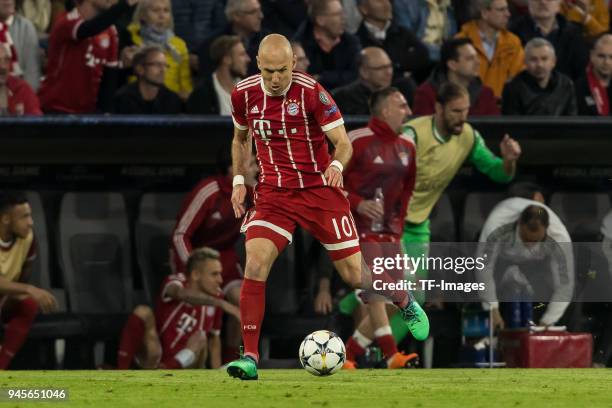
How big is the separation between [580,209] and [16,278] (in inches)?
174

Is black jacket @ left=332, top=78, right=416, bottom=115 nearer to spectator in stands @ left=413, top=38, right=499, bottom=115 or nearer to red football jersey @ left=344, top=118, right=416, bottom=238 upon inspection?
spectator in stands @ left=413, top=38, right=499, bottom=115

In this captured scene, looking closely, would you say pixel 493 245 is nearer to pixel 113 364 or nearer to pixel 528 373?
pixel 528 373

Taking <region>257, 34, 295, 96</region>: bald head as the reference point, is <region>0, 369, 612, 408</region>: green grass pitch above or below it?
below

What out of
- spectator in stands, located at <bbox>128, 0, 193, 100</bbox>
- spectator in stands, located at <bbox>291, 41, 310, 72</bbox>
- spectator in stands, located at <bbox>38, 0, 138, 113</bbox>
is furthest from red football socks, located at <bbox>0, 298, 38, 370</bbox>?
spectator in stands, located at <bbox>291, 41, 310, 72</bbox>

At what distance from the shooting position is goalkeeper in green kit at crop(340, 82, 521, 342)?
1128 cm

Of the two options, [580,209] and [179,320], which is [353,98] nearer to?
[580,209]

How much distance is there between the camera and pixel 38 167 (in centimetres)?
1187

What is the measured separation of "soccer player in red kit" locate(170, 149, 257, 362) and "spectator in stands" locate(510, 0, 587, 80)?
10.5 feet

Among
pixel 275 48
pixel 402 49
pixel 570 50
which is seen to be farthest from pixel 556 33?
pixel 275 48

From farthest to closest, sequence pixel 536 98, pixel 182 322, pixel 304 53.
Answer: pixel 304 53
pixel 536 98
pixel 182 322

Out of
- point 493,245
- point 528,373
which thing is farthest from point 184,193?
point 528,373

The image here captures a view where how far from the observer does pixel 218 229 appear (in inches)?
463

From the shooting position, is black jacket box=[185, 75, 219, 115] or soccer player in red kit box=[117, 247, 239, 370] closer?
soccer player in red kit box=[117, 247, 239, 370]

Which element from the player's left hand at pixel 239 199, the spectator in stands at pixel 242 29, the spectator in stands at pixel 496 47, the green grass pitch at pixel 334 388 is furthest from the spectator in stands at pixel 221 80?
the player's left hand at pixel 239 199
